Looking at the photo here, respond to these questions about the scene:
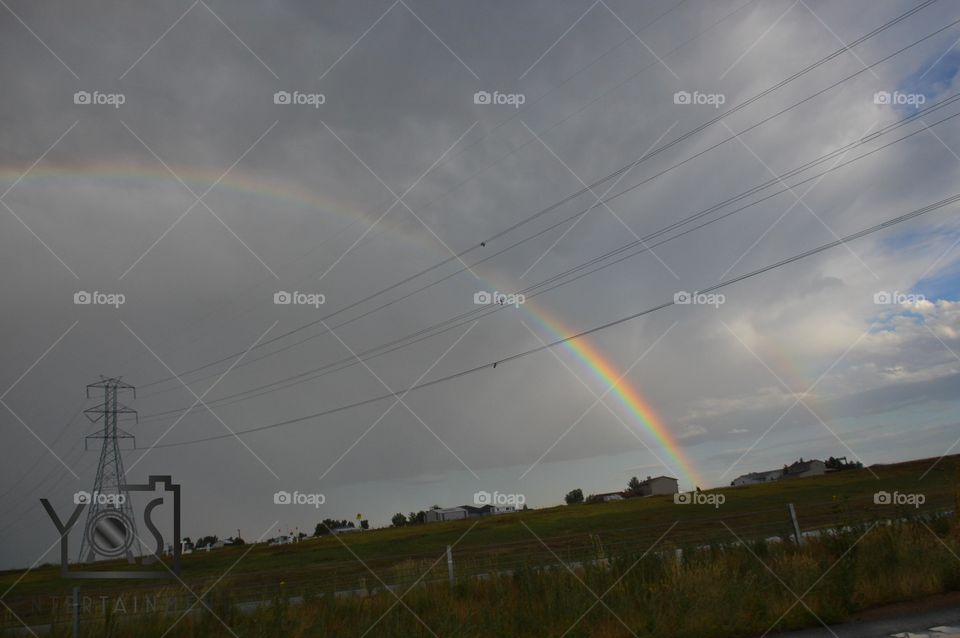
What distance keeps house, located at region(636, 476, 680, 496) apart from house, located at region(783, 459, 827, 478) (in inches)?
815

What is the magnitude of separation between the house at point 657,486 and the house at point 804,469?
20713 millimetres

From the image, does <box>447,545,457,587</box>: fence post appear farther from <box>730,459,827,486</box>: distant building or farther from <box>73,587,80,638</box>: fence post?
<box>730,459,827,486</box>: distant building

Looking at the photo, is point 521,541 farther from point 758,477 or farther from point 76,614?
point 758,477

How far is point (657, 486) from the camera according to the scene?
134000 mm

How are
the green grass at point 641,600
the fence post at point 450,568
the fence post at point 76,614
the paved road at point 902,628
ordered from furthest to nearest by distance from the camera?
the fence post at point 450,568
the fence post at point 76,614
the green grass at point 641,600
the paved road at point 902,628

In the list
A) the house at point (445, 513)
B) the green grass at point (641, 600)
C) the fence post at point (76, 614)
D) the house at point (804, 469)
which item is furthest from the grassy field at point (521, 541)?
the house at point (445, 513)

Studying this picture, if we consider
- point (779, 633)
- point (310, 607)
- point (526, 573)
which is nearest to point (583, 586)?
point (526, 573)

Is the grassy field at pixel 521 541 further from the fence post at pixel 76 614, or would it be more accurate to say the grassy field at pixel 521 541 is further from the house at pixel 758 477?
the house at pixel 758 477

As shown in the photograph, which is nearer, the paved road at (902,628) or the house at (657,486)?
the paved road at (902,628)

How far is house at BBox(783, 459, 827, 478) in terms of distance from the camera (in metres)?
125

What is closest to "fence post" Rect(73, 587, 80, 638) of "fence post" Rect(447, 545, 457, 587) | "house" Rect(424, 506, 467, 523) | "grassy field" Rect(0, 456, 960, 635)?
"grassy field" Rect(0, 456, 960, 635)

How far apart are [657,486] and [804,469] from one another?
27.0m

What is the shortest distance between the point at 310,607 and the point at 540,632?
212 inches

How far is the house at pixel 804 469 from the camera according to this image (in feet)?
409
